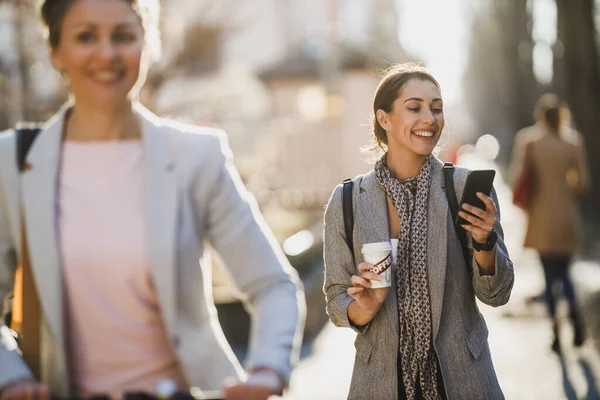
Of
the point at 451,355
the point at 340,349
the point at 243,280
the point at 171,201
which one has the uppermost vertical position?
the point at 171,201

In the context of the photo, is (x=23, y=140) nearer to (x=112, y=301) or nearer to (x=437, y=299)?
(x=112, y=301)

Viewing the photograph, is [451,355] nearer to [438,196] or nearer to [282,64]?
[438,196]

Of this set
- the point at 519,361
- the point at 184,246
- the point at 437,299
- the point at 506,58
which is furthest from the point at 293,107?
the point at 184,246

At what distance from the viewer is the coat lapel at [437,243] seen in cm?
343

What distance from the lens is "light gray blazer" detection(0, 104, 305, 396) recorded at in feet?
8.70

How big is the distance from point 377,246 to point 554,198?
6.51m

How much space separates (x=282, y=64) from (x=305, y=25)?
2172 centimetres

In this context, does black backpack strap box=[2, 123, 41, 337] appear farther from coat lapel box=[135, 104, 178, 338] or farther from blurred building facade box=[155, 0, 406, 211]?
blurred building facade box=[155, 0, 406, 211]

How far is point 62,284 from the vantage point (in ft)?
8.79

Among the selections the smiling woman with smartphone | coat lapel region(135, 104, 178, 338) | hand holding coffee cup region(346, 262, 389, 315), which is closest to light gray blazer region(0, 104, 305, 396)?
coat lapel region(135, 104, 178, 338)

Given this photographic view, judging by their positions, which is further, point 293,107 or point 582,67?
point 293,107

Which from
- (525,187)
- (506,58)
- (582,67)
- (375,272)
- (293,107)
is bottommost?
(525,187)

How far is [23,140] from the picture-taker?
112 inches

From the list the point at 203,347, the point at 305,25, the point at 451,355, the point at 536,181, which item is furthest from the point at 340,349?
the point at 305,25
